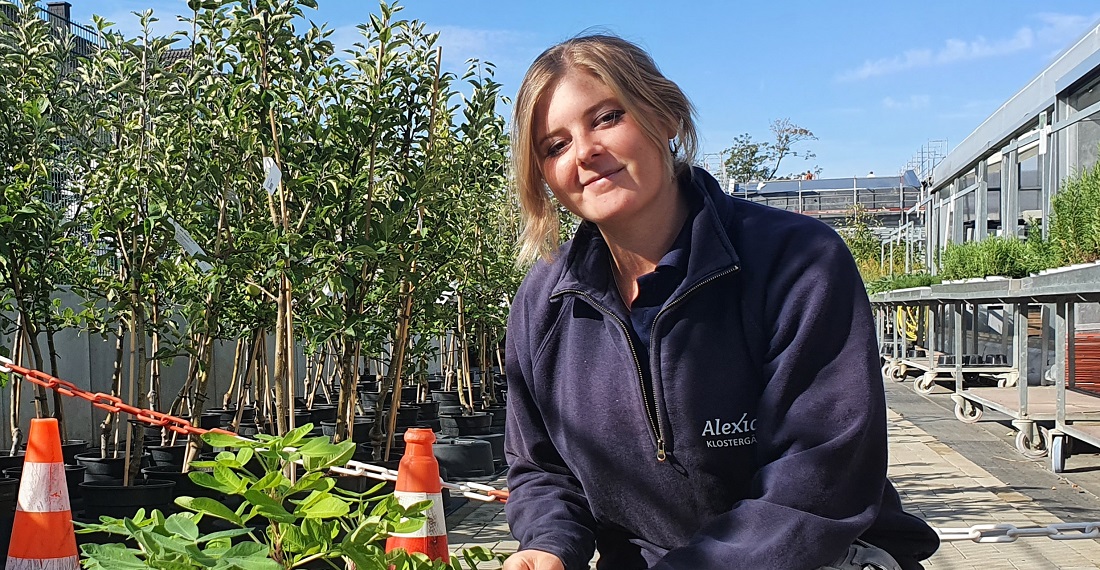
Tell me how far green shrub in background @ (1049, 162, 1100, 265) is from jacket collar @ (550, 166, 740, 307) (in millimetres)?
7177

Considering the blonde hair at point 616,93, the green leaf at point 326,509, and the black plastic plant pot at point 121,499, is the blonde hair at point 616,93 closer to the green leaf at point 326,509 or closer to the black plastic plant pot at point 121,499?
the green leaf at point 326,509

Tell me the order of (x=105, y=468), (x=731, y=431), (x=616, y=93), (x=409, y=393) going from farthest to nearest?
1. (x=409, y=393)
2. (x=105, y=468)
3. (x=616, y=93)
4. (x=731, y=431)

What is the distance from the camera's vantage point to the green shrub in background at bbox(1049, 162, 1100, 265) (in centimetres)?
841

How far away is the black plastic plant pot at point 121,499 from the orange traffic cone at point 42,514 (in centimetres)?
158

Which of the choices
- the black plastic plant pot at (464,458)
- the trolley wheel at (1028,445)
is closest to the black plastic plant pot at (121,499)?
the black plastic plant pot at (464,458)

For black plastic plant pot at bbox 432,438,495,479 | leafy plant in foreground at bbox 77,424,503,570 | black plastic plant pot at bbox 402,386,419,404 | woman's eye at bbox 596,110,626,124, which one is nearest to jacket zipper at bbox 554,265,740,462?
woman's eye at bbox 596,110,626,124

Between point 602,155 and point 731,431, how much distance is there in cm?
54

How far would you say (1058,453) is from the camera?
850cm

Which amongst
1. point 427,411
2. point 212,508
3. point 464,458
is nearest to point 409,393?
point 427,411

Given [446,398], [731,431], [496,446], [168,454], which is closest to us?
[731,431]

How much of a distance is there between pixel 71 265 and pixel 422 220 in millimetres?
2087

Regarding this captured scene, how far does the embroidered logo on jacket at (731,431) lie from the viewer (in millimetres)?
1849

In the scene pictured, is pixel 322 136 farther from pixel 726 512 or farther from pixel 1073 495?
pixel 1073 495

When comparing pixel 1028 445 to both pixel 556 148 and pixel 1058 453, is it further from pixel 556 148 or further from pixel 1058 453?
pixel 556 148
